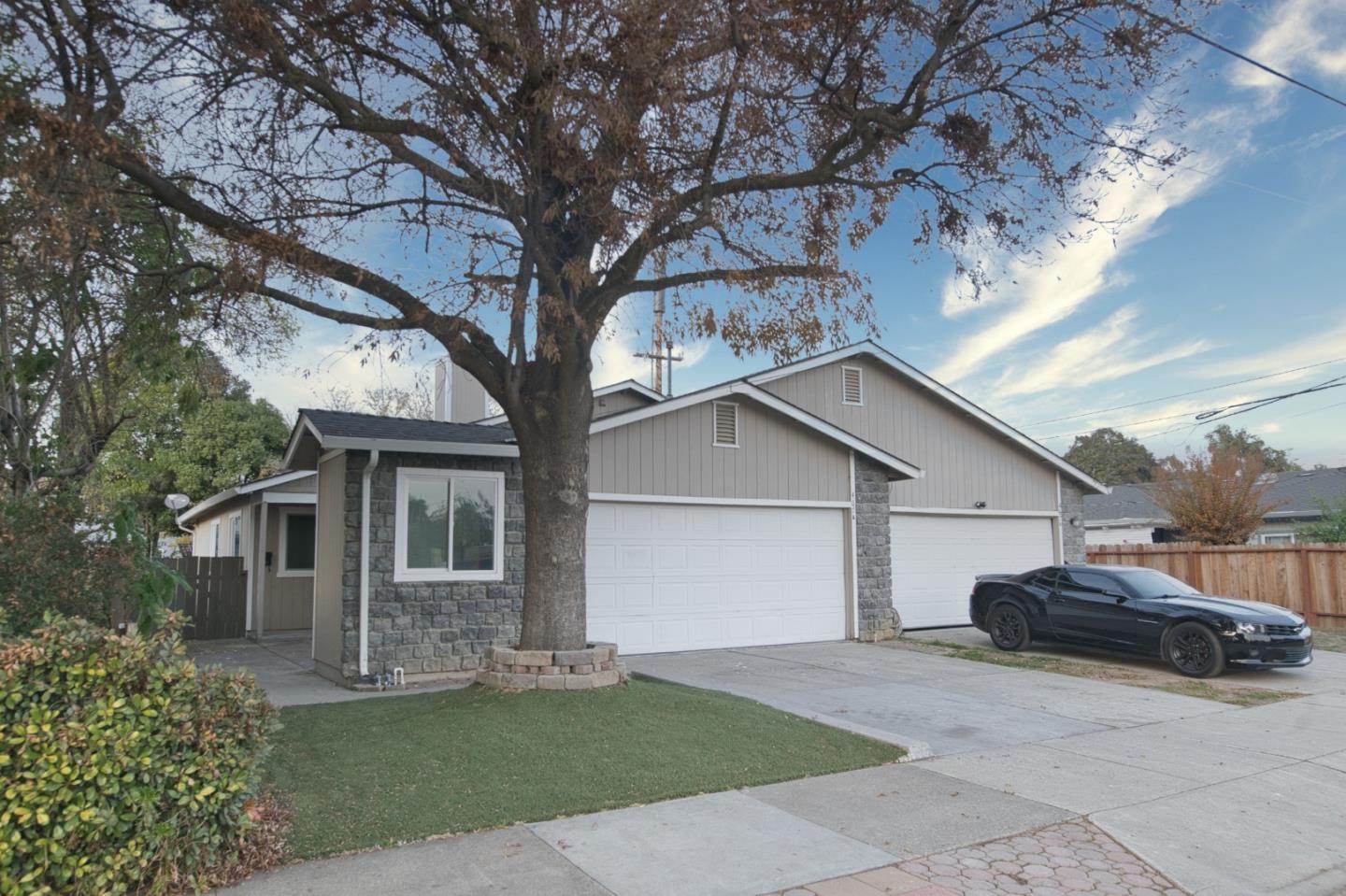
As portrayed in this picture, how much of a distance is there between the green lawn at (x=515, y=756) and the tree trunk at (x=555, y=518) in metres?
0.69

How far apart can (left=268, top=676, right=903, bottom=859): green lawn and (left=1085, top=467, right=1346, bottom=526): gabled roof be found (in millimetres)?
22412

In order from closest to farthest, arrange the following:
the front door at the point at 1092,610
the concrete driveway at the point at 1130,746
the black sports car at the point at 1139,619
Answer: the concrete driveway at the point at 1130,746, the black sports car at the point at 1139,619, the front door at the point at 1092,610

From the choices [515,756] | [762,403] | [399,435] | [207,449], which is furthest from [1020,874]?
[207,449]

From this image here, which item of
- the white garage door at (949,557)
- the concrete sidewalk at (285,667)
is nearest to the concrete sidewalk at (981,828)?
the concrete sidewalk at (285,667)

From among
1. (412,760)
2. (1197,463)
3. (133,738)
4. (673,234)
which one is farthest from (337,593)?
(1197,463)

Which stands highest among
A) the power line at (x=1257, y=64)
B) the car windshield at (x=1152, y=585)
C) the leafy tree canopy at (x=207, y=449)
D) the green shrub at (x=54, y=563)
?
the power line at (x=1257, y=64)

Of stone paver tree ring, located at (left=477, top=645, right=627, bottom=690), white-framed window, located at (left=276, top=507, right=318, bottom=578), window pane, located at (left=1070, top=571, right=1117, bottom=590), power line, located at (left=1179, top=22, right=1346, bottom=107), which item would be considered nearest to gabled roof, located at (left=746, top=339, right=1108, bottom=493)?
window pane, located at (left=1070, top=571, right=1117, bottom=590)

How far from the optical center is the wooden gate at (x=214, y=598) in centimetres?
1618

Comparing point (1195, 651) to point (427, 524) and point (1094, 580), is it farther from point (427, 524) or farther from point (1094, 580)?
point (427, 524)

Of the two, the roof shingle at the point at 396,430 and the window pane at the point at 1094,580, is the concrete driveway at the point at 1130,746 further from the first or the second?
the roof shingle at the point at 396,430

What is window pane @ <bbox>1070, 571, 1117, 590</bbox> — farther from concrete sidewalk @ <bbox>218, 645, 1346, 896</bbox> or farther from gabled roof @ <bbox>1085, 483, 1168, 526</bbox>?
gabled roof @ <bbox>1085, 483, 1168, 526</bbox>

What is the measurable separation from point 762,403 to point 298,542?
9689 mm

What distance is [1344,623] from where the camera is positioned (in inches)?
640

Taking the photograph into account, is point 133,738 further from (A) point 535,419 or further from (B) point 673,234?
(B) point 673,234
